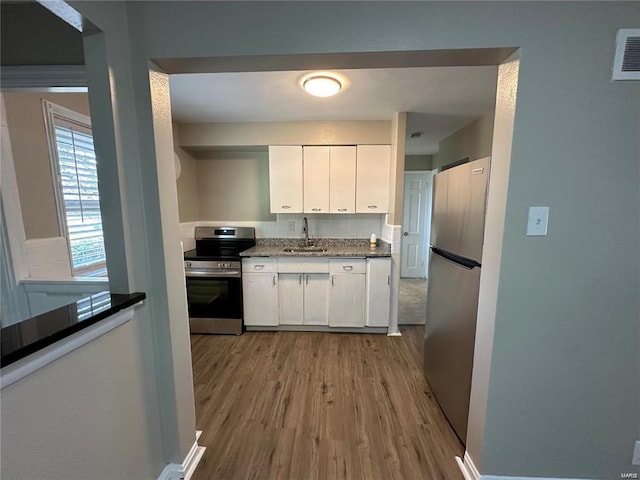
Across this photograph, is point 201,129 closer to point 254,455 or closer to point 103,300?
point 103,300

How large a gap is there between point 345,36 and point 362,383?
2258 millimetres

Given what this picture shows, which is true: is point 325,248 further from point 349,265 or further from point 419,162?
point 419,162

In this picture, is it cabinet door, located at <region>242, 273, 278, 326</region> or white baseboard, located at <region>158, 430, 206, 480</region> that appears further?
cabinet door, located at <region>242, 273, 278, 326</region>

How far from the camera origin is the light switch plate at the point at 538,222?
3.68ft

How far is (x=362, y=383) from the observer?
208 cm

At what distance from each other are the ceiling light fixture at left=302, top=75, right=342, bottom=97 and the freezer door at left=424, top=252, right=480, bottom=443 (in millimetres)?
1443

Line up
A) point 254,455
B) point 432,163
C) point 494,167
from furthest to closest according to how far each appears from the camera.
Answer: point 432,163 → point 254,455 → point 494,167

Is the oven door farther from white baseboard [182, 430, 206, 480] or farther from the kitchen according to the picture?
white baseboard [182, 430, 206, 480]

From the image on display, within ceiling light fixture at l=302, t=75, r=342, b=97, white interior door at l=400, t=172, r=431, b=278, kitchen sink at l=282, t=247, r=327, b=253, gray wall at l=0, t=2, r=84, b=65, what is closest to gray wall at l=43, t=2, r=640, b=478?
gray wall at l=0, t=2, r=84, b=65

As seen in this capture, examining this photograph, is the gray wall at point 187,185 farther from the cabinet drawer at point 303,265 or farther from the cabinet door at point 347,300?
the cabinet door at point 347,300

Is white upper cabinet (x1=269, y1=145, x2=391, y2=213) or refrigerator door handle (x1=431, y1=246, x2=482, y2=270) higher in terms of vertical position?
white upper cabinet (x1=269, y1=145, x2=391, y2=213)

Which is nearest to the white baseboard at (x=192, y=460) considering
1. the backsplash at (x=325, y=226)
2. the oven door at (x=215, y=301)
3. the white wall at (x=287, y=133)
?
the oven door at (x=215, y=301)

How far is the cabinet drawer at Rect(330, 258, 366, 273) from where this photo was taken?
281 cm


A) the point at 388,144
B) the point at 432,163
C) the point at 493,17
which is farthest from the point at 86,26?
the point at 432,163
